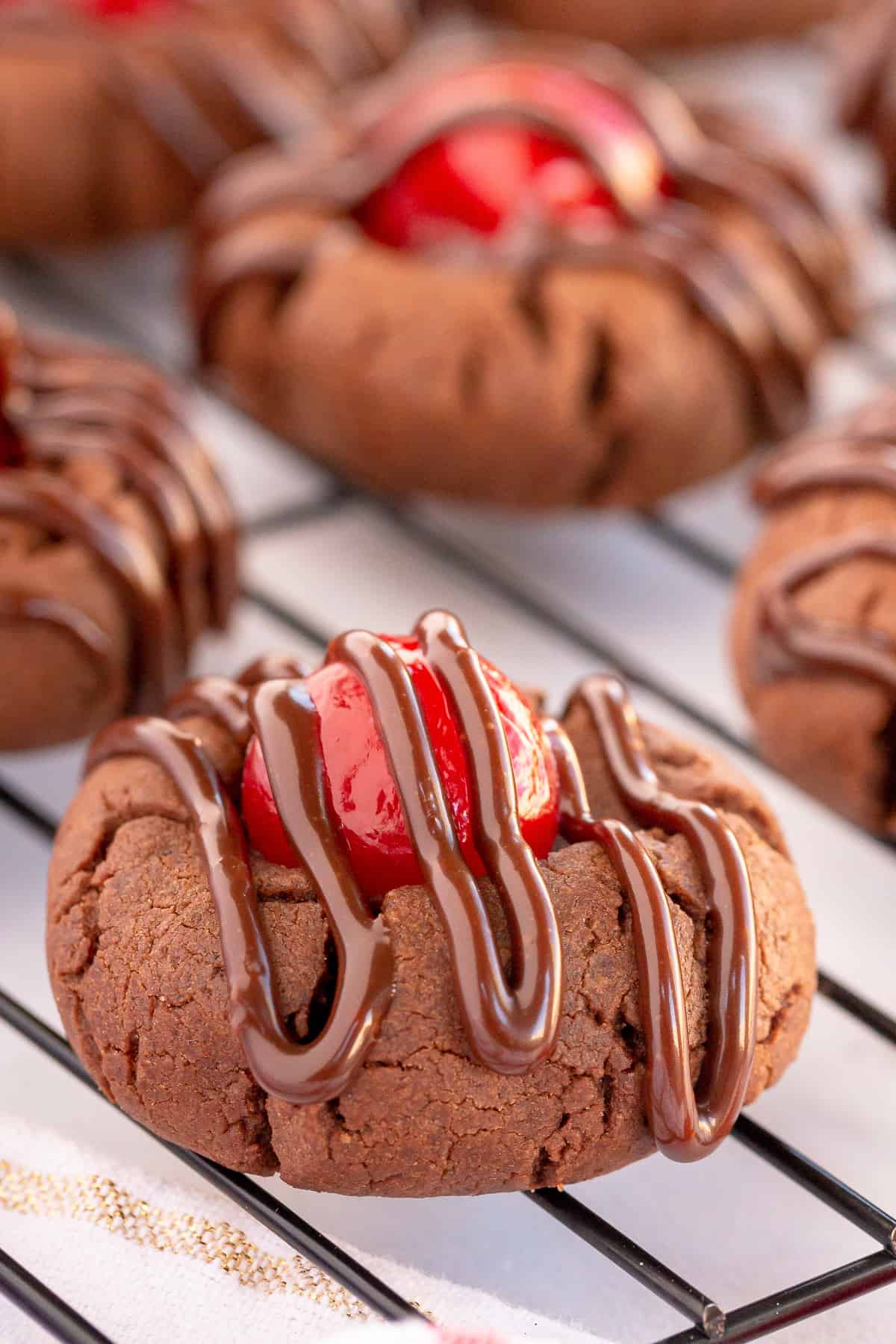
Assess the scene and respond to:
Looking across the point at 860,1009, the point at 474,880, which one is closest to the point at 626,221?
the point at 860,1009

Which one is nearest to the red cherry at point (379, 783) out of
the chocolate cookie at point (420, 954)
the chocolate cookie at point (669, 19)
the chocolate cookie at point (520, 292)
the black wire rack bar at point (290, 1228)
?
the chocolate cookie at point (420, 954)

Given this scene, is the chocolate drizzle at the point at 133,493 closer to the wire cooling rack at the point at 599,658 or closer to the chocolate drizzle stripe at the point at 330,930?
the wire cooling rack at the point at 599,658

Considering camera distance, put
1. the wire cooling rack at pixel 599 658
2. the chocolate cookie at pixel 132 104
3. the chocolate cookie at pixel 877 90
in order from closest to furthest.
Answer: the wire cooling rack at pixel 599 658
the chocolate cookie at pixel 132 104
the chocolate cookie at pixel 877 90

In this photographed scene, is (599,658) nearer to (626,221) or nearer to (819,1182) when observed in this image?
(626,221)

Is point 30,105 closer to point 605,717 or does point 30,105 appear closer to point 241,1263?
point 605,717

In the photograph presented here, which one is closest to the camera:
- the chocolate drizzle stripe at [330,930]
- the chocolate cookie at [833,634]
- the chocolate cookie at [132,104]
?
the chocolate drizzle stripe at [330,930]

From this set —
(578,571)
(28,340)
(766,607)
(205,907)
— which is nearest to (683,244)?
(578,571)
